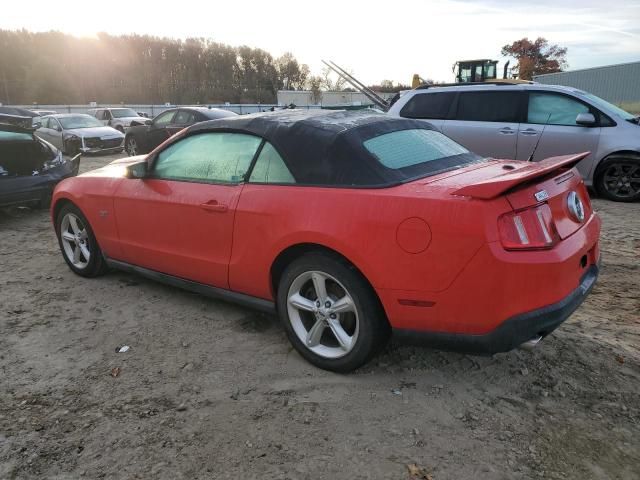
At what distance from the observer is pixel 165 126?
1402 centimetres

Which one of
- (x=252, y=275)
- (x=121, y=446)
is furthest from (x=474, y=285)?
(x=121, y=446)

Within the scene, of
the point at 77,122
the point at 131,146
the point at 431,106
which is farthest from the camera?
the point at 77,122

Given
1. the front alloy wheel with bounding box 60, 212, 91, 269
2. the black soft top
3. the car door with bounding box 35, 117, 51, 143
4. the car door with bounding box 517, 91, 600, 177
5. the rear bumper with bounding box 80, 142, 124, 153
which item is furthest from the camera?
the car door with bounding box 35, 117, 51, 143

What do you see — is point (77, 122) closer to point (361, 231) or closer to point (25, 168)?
point (25, 168)

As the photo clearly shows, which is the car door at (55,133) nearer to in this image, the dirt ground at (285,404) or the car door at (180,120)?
the car door at (180,120)

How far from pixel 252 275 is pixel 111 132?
15.1m

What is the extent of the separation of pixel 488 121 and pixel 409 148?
5.49 m

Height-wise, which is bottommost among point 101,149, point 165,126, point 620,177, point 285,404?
point 101,149

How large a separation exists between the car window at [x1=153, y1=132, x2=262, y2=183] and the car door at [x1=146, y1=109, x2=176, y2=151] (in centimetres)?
1039

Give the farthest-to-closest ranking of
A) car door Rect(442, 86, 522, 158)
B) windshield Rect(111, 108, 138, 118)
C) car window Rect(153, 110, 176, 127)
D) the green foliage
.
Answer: the green foliage < windshield Rect(111, 108, 138, 118) < car window Rect(153, 110, 176, 127) < car door Rect(442, 86, 522, 158)

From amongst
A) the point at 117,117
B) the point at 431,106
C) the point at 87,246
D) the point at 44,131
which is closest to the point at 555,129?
the point at 431,106

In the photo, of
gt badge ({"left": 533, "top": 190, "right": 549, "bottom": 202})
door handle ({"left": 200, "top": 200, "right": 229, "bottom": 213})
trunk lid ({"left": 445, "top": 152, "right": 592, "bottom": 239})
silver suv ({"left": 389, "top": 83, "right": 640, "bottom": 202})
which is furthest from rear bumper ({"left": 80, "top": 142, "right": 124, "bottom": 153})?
gt badge ({"left": 533, "top": 190, "right": 549, "bottom": 202})

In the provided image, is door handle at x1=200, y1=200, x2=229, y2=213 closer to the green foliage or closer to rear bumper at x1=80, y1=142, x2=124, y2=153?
rear bumper at x1=80, y1=142, x2=124, y2=153

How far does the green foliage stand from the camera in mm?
52625
